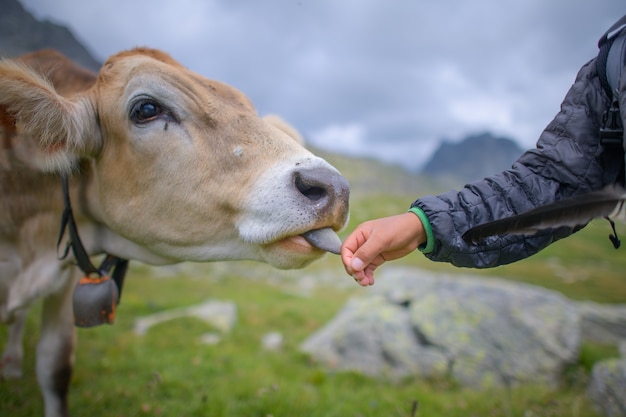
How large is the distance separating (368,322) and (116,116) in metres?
6.20

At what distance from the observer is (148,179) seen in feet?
9.53

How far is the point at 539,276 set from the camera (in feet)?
164

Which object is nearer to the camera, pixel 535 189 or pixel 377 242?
pixel 377 242

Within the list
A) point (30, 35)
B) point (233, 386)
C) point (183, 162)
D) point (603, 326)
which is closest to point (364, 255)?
point (183, 162)

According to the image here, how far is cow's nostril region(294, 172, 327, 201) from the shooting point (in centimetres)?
245

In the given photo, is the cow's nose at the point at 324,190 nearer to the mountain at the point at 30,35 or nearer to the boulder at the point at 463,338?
the boulder at the point at 463,338

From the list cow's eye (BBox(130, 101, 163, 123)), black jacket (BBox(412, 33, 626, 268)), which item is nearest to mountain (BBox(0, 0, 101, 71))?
cow's eye (BBox(130, 101, 163, 123))

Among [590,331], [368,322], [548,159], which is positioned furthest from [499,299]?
[548,159]

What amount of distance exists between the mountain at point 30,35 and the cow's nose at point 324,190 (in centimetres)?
550

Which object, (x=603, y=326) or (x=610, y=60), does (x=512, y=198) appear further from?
(x=603, y=326)

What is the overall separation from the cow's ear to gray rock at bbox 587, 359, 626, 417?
646cm

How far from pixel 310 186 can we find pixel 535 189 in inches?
54.1

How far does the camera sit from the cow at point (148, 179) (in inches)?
99.7

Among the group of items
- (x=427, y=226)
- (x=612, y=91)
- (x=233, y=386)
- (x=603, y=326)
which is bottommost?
(x=233, y=386)
